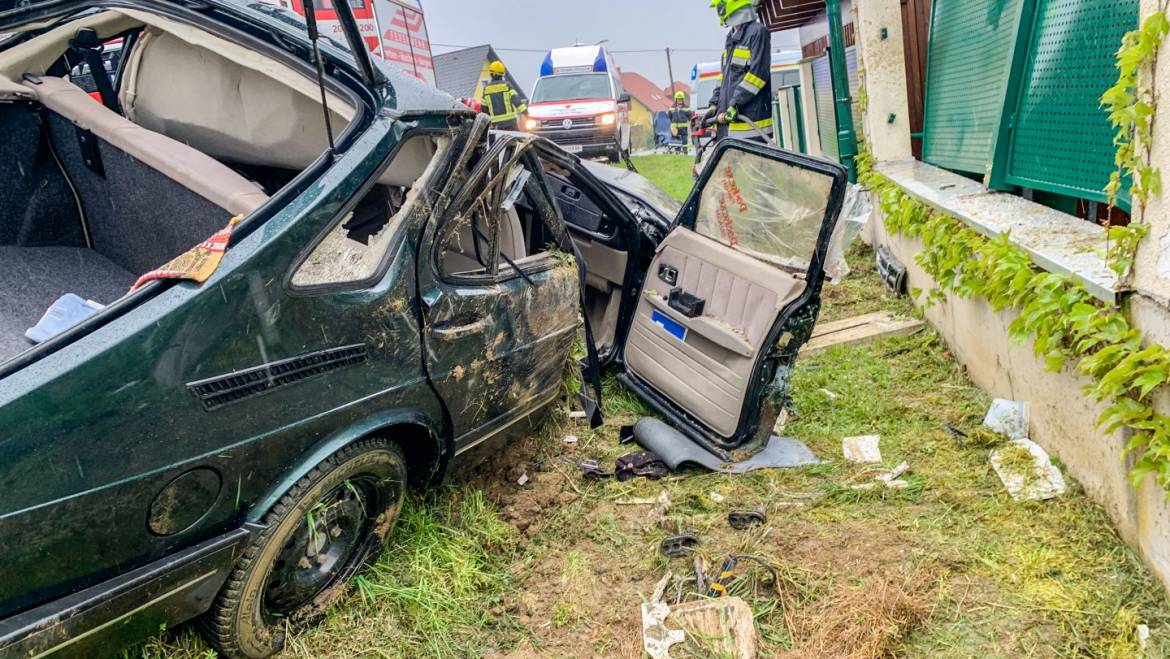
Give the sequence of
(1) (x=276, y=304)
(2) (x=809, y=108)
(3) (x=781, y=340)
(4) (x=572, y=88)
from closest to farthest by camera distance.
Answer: (1) (x=276, y=304) < (3) (x=781, y=340) < (2) (x=809, y=108) < (4) (x=572, y=88)

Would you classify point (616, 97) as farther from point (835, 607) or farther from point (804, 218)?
point (835, 607)

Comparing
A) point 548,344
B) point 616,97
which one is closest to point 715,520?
point 548,344

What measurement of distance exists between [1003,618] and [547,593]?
150 cm

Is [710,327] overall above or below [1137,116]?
below

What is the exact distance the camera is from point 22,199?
327cm

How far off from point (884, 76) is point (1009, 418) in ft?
12.5

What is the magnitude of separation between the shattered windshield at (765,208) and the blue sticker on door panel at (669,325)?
1.57 ft

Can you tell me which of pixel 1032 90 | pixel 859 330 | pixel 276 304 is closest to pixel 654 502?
pixel 276 304

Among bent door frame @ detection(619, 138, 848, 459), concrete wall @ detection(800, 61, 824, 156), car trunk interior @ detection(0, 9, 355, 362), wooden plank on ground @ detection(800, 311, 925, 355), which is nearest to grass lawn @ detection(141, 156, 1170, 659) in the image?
bent door frame @ detection(619, 138, 848, 459)

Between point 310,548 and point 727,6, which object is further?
point 727,6

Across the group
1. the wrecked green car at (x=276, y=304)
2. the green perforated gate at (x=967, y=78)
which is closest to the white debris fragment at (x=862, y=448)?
the wrecked green car at (x=276, y=304)

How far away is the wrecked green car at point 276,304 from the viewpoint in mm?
1876

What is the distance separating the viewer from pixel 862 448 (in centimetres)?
356

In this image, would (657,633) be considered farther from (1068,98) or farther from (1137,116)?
(1068,98)
